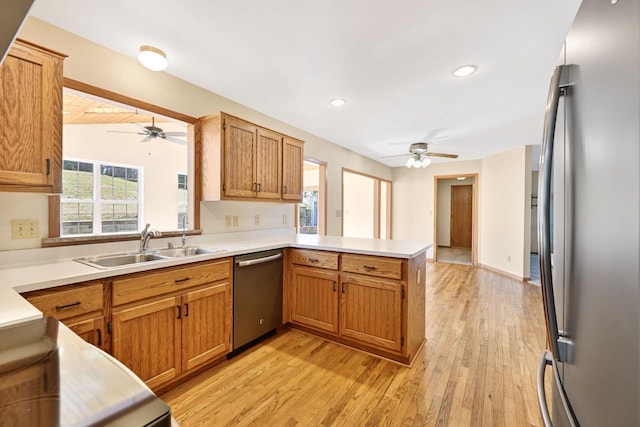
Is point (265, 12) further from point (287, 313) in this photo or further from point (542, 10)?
point (287, 313)

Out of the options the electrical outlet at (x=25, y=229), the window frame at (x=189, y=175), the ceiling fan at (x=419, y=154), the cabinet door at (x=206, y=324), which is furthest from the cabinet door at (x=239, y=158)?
the ceiling fan at (x=419, y=154)

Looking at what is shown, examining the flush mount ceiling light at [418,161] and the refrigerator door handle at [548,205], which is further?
the flush mount ceiling light at [418,161]

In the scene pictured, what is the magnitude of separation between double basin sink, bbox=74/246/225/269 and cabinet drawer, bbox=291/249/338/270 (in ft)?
2.42

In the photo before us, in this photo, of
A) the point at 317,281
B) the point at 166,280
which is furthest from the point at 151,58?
the point at 317,281

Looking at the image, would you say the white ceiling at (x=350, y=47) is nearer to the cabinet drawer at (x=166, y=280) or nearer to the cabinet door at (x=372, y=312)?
the cabinet drawer at (x=166, y=280)

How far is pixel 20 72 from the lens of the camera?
142 cm

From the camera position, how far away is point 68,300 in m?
1.35

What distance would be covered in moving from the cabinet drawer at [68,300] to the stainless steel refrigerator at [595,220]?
1.92 meters

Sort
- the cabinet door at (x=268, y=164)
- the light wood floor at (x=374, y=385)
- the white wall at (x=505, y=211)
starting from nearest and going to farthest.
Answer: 1. the light wood floor at (x=374, y=385)
2. the cabinet door at (x=268, y=164)
3. the white wall at (x=505, y=211)

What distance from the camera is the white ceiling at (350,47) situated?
1.63 meters

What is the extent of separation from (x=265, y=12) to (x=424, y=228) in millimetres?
5973

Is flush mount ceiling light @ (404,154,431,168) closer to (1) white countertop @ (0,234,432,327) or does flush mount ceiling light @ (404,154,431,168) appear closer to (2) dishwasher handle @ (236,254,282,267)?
(1) white countertop @ (0,234,432,327)

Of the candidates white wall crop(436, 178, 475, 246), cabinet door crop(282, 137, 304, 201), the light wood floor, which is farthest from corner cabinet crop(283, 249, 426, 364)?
white wall crop(436, 178, 475, 246)

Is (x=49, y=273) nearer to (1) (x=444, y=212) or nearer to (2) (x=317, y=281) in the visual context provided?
(2) (x=317, y=281)
